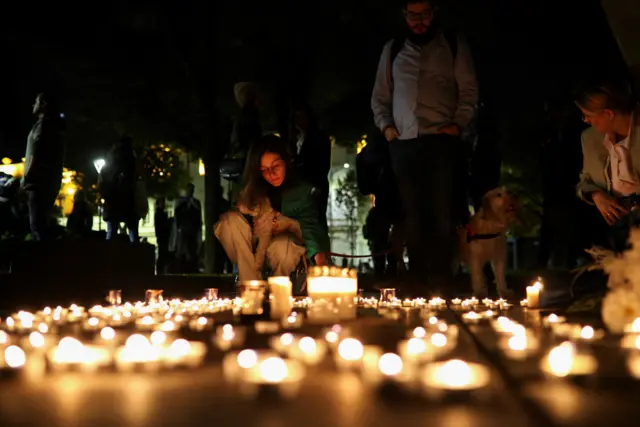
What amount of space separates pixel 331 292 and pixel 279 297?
27 centimetres

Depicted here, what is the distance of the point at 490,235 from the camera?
23.4ft

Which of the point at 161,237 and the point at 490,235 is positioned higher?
the point at 161,237

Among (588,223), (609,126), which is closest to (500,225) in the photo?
(609,126)

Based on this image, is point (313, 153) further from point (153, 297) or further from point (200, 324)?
point (200, 324)

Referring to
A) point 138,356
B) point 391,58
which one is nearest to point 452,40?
point 391,58

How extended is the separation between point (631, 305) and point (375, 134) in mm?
5818

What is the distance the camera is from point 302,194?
5988 millimetres

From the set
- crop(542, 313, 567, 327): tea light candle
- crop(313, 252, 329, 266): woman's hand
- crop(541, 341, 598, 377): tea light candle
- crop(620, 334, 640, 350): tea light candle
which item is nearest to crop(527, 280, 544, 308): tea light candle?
crop(542, 313, 567, 327): tea light candle

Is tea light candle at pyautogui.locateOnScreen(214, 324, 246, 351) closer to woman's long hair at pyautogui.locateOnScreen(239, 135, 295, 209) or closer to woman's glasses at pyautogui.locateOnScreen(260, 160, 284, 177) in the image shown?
woman's long hair at pyautogui.locateOnScreen(239, 135, 295, 209)

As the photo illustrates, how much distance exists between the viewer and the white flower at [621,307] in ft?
9.64

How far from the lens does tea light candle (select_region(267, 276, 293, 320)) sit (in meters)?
3.87

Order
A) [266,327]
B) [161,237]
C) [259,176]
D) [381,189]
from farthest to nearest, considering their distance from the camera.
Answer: [161,237] → [381,189] → [259,176] → [266,327]

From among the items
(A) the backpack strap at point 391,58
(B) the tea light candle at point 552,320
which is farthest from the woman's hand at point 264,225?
(B) the tea light candle at point 552,320

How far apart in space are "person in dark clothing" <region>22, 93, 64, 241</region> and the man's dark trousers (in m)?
5.15
